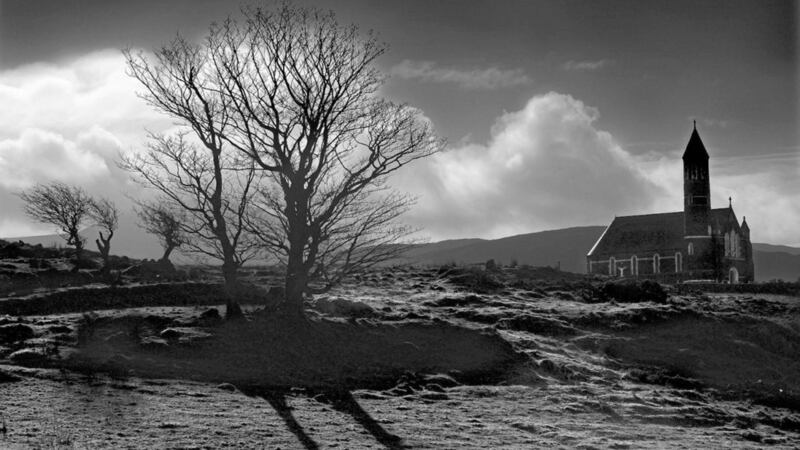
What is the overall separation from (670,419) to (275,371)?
42.4 feet

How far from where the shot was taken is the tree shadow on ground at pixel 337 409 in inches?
796

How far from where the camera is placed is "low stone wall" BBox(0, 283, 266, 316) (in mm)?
37938

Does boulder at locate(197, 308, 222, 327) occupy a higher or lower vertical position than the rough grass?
A: higher

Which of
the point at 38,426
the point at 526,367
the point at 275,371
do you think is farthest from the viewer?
the point at 526,367

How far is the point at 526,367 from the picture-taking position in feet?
103

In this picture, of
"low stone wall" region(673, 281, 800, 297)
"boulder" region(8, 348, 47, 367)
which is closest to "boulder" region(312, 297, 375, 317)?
"boulder" region(8, 348, 47, 367)

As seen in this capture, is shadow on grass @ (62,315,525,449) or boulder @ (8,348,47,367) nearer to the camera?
boulder @ (8,348,47,367)

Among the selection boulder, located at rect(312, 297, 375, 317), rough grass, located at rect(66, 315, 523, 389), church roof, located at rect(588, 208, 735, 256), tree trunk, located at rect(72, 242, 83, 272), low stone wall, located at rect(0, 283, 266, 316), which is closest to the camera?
rough grass, located at rect(66, 315, 523, 389)

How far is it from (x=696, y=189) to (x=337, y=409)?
92.6m

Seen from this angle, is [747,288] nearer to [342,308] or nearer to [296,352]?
[342,308]

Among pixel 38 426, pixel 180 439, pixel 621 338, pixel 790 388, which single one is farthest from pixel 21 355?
pixel 790 388

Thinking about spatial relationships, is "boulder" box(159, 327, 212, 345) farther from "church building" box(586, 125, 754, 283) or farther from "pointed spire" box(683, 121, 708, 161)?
"pointed spire" box(683, 121, 708, 161)

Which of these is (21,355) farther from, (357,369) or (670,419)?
(670,419)

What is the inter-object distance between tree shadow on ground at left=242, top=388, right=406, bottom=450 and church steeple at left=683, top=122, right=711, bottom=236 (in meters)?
86.9
